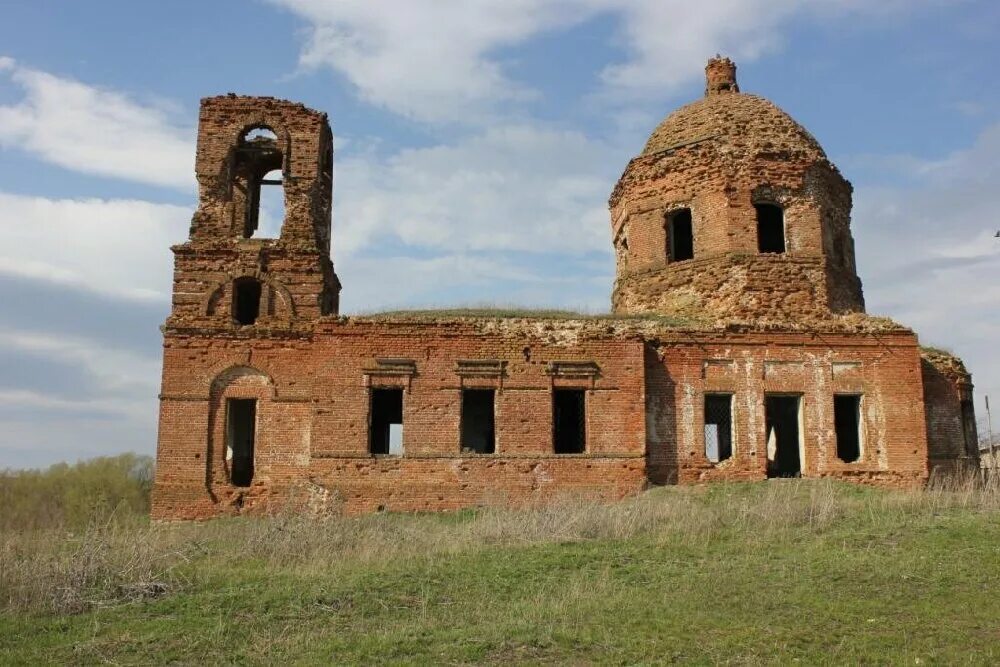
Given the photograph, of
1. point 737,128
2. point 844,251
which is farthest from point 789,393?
point 737,128

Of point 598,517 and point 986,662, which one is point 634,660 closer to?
point 986,662

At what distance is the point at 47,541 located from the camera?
10289 millimetres

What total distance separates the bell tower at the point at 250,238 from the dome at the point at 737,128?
8.31 m

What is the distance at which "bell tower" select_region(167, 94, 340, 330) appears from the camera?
659 inches

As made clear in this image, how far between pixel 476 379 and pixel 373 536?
206 inches

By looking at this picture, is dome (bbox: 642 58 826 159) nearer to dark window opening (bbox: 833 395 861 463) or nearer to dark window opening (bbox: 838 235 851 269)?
dark window opening (bbox: 838 235 851 269)

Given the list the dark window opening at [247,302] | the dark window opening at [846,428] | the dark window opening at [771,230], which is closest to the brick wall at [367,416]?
the dark window opening at [247,302]

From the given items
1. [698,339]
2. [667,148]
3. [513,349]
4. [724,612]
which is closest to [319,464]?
[513,349]

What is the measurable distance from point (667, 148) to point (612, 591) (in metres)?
14.3

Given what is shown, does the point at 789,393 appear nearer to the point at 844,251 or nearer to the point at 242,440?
the point at 844,251

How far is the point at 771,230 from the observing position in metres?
20.5

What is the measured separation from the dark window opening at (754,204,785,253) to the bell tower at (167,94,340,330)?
398 inches

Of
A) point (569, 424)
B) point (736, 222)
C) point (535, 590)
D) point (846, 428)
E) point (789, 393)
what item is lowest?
point (535, 590)

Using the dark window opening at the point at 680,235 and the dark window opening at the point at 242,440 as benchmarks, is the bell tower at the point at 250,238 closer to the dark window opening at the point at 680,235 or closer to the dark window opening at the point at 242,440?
the dark window opening at the point at 242,440
